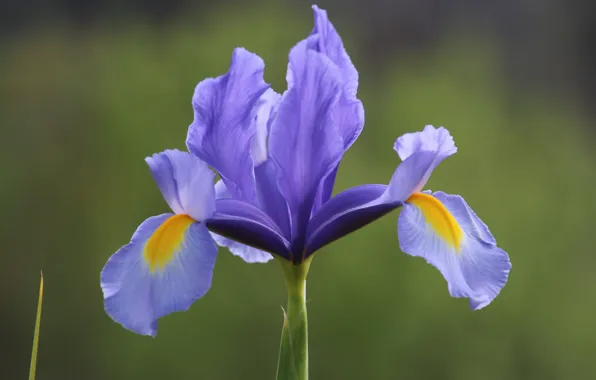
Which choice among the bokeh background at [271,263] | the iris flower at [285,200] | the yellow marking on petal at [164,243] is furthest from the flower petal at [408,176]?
the bokeh background at [271,263]

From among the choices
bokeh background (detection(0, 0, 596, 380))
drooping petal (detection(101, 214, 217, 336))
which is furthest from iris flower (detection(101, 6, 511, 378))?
bokeh background (detection(0, 0, 596, 380))

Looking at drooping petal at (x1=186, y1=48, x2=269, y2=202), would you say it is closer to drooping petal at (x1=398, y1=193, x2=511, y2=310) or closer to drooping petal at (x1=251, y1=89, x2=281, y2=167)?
drooping petal at (x1=251, y1=89, x2=281, y2=167)

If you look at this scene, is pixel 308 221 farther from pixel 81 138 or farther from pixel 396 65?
pixel 396 65

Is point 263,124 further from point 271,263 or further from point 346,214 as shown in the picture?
point 271,263

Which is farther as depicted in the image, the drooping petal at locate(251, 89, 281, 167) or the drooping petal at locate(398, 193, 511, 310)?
the drooping petal at locate(251, 89, 281, 167)

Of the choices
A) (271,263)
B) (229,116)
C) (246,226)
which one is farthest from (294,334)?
(271,263)

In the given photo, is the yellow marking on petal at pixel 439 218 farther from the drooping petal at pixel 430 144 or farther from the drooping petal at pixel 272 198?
the drooping petal at pixel 272 198

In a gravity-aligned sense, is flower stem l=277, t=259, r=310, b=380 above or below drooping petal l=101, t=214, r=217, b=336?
below

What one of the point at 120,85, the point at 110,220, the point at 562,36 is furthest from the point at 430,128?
the point at 562,36
